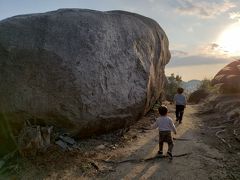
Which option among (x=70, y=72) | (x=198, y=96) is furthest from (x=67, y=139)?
(x=198, y=96)

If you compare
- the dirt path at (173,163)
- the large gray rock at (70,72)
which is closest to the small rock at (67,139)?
the large gray rock at (70,72)

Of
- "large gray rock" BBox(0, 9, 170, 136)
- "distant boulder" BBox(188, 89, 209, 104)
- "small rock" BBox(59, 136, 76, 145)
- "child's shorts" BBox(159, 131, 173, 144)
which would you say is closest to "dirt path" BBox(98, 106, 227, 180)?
"child's shorts" BBox(159, 131, 173, 144)

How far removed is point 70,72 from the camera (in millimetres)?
11180

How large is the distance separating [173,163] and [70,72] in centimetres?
428

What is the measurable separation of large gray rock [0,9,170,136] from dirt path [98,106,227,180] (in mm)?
1610

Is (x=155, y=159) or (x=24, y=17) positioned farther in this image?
(x=24, y=17)

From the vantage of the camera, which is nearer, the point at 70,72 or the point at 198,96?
the point at 70,72

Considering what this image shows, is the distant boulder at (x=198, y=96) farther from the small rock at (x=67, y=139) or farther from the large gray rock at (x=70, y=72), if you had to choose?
the small rock at (x=67, y=139)

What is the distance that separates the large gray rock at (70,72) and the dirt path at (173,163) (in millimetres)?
1610

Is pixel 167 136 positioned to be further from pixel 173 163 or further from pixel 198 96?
pixel 198 96

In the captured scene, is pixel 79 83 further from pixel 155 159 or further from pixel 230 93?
pixel 230 93

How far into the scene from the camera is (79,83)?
11305 mm

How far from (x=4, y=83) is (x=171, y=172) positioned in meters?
5.71

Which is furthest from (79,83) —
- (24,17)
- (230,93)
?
(230,93)
